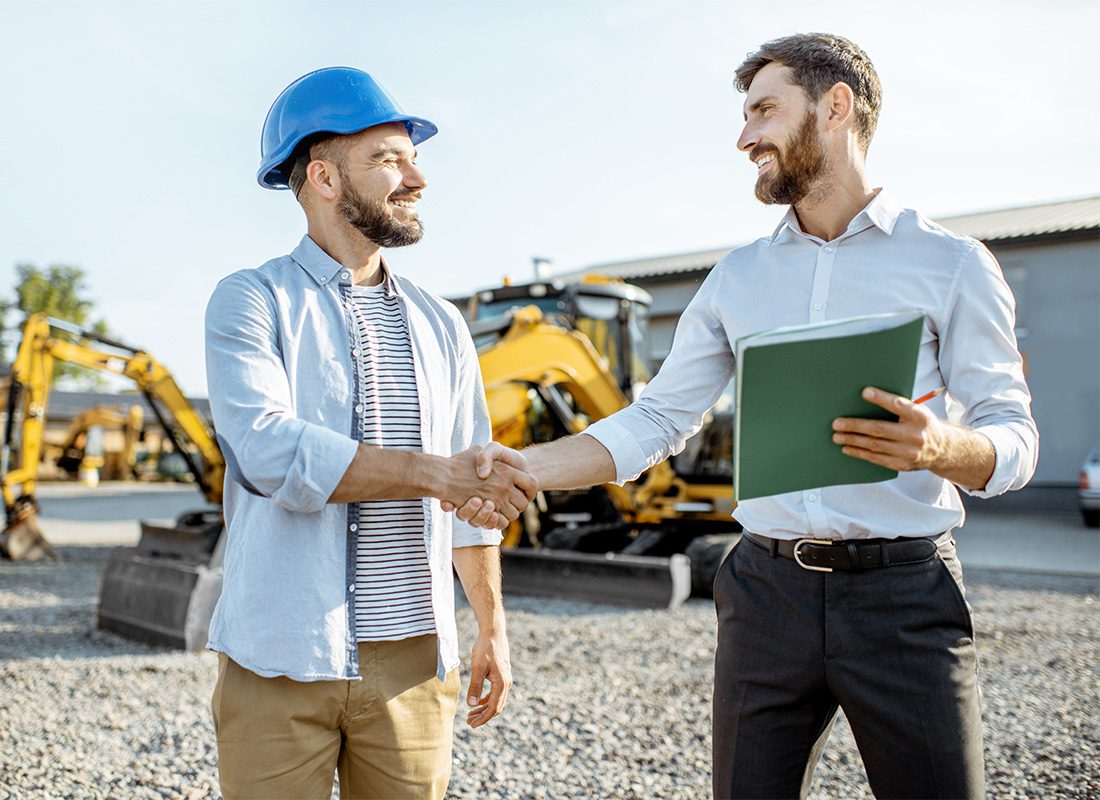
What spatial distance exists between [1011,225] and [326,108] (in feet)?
68.2

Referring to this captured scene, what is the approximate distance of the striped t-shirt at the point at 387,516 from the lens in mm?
1950

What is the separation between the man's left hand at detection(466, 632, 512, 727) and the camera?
2.21 meters

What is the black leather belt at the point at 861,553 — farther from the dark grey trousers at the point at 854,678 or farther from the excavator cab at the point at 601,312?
the excavator cab at the point at 601,312

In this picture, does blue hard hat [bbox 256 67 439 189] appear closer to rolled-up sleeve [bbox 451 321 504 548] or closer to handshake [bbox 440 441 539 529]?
rolled-up sleeve [bbox 451 321 504 548]

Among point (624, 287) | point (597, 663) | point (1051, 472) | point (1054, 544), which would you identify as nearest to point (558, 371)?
point (624, 287)

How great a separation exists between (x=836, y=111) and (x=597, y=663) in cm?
433

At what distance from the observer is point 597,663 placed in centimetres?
579

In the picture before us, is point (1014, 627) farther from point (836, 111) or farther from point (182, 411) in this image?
point (182, 411)

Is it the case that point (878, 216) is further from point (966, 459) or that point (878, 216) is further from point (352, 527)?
point (352, 527)

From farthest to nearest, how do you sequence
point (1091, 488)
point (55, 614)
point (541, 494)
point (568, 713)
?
point (1091, 488)
point (541, 494)
point (55, 614)
point (568, 713)

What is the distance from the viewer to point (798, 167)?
6.81 feet

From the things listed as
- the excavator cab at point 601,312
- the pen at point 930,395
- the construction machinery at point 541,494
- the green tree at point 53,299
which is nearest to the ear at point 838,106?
the pen at point 930,395

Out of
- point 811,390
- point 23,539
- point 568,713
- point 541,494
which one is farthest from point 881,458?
point 23,539

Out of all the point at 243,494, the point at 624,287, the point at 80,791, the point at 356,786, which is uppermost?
the point at 624,287
